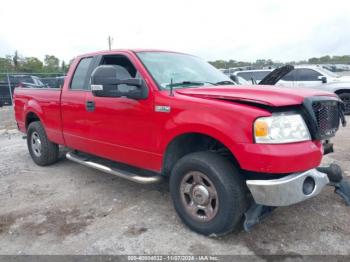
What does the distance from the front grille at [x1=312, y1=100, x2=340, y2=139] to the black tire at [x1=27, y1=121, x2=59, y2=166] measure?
434cm

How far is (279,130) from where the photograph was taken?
291 centimetres

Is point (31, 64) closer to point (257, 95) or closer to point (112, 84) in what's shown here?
point (112, 84)

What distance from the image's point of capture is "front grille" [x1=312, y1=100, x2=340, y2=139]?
3156 millimetres

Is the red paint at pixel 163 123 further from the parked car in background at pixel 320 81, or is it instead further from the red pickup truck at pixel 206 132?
the parked car in background at pixel 320 81

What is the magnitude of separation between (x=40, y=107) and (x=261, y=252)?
428cm

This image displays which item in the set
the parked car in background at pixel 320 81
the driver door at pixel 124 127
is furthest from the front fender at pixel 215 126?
the parked car in background at pixel 320 81

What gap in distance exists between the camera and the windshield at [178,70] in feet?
12.9

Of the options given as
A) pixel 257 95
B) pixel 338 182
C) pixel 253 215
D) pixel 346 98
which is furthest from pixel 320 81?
pixel 253 215

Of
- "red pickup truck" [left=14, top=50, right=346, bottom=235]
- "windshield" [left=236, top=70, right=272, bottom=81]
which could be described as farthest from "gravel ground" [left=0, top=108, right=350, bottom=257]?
"windshield" [left=236, top=70, right=272, bottom=81]

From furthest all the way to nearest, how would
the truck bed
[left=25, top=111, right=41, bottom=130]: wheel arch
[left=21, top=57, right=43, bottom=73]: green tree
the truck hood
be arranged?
[left=21, top=57, right=43, bottom=73]: green tree
[left=25, top=111, right=41, bottom=130]: wheel arch
the truck bed
the truck hood

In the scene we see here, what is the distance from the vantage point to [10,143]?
27.0 feet

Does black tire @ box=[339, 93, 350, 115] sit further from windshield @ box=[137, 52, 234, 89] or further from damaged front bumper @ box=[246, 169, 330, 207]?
damaged front bumper @ box=[246, 169, 330, 207]

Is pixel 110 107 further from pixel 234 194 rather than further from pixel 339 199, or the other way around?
pixel 339 199

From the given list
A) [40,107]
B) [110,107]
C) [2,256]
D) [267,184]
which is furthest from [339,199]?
[40,107]
